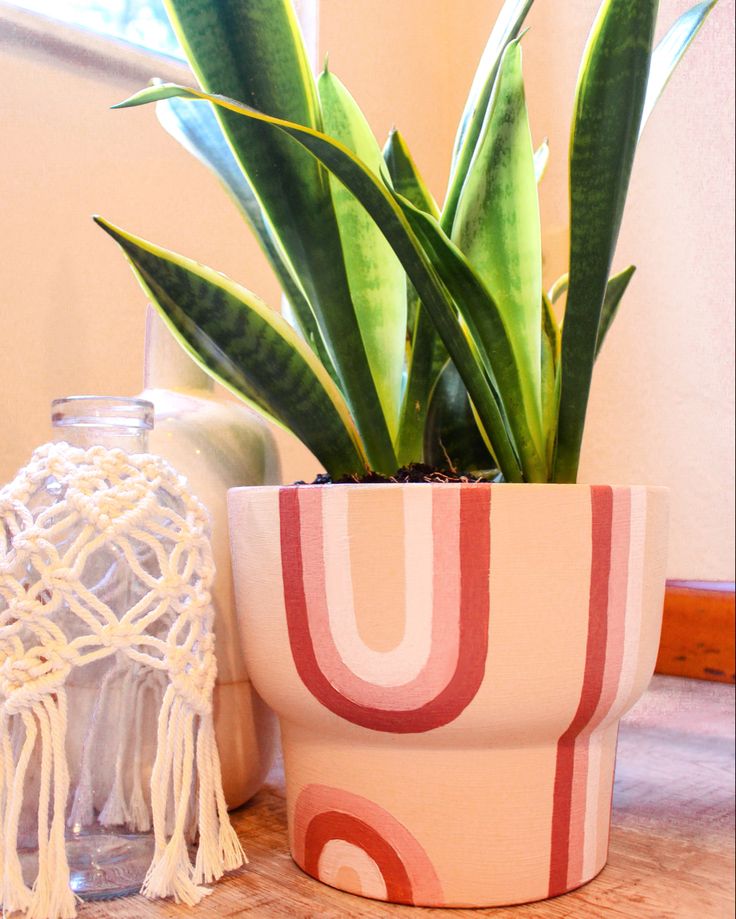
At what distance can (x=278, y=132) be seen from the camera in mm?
360

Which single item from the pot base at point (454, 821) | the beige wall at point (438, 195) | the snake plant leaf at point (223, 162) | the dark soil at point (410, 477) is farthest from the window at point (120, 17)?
the pot base at point (454, 821)

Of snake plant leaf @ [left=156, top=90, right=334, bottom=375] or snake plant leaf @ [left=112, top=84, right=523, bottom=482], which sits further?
snake plant leaf @ [left=156, top=90, right=334, bottom=375]

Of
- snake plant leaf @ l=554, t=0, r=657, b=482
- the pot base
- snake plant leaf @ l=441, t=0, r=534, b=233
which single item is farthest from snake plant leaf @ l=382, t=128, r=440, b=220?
the pot base

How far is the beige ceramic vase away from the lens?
425 millimetres

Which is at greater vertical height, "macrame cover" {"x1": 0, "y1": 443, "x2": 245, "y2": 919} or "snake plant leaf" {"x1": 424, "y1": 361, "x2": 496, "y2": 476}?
"snake plant leaf" {"x1": 424, "y1": 361, "x2": 496, "y2": 476}

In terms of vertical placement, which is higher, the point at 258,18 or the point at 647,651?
the point at 258,18

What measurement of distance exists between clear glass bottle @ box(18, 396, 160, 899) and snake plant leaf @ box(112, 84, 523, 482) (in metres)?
0.13

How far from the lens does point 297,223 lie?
0.37m

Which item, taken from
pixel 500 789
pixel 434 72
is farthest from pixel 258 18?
pixel 434 72

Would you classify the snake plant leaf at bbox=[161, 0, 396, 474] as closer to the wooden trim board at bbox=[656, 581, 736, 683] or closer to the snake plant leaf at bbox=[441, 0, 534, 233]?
the snake plant leaf at bbox=[441, 0, 534, 233]

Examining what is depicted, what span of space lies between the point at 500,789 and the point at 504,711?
0.04 meters

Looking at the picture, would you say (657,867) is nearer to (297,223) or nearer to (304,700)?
(304,700)

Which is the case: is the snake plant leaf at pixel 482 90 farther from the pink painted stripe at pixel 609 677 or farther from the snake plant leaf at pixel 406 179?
the pink painted stripe at pixel 609 677

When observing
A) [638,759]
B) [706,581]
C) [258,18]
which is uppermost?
[258,18]
